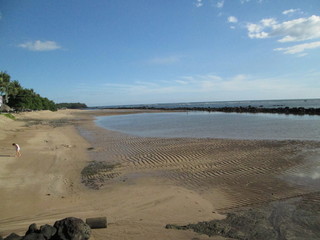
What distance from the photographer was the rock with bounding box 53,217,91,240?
479 centimetres

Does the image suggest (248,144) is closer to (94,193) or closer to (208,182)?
(208,182)

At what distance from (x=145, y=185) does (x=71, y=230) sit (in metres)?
4.55

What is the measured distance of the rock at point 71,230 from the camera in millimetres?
4785

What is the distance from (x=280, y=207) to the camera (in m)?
6.79

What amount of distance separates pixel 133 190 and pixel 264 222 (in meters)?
4.76

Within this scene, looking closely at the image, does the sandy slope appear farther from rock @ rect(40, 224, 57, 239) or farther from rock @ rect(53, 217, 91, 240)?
rock @ rect(40, 224, 57, 239)

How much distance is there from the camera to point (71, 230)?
4832 millimetres

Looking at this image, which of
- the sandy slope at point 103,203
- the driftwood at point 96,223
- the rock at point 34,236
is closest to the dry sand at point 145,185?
the sandy slope at point 103,203

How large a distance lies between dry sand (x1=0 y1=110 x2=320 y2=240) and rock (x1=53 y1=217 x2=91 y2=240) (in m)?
0.47

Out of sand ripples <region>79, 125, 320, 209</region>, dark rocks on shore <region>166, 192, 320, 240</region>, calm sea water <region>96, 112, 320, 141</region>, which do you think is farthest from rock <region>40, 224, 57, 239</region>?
calm sea water <region>96, 112, 320, 141</region>

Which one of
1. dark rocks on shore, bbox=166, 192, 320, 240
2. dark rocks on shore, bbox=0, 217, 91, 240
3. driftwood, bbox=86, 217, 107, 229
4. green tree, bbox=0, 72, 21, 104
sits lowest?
dark rocks on shore, bbox=166, 192, 320, 240

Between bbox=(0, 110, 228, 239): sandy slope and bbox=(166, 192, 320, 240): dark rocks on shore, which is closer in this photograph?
bbox=(166, 192, 320, 240): dark rocks on shore

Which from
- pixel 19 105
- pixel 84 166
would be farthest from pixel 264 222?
pixel 19 105

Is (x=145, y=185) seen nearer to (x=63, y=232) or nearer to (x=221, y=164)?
(x=63, y=232)
